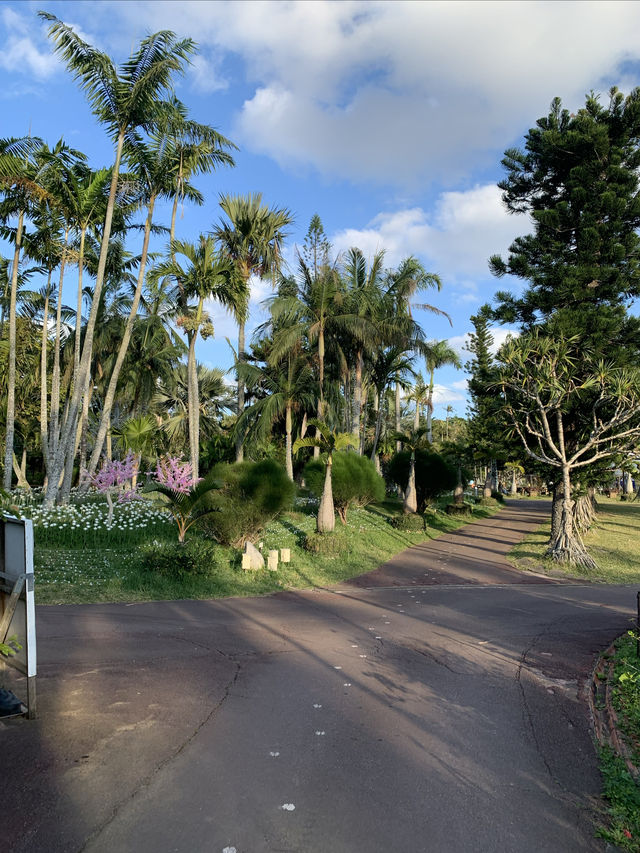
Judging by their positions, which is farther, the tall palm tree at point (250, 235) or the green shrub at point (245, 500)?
the tall palm tree at point (250, 235)

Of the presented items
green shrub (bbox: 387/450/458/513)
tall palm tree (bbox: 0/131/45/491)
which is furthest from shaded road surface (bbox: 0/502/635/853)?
green shrub (bbox: 387/450/458/513)

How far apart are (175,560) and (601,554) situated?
14209 mm

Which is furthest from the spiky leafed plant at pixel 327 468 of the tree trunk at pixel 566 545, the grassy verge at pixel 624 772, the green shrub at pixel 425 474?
the grassy verge at pixel 624 772

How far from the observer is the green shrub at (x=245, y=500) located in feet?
46.9

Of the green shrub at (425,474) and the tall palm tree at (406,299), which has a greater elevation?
the tall palm tree at (406,299)

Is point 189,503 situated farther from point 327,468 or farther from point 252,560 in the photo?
point 327,468

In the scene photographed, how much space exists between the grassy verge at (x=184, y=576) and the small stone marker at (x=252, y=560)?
0.18m

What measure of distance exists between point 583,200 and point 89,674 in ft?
70.3

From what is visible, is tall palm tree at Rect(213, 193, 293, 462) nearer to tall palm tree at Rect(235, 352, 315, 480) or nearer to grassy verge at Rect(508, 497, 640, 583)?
tall palm tree at Rect(235, 352, 315, 480)

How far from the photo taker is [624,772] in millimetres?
4293

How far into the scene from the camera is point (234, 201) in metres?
21.5

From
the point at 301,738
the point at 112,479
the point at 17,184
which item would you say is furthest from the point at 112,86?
the point at 301,738

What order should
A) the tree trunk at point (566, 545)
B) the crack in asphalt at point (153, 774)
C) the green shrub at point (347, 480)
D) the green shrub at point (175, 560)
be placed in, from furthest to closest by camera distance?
the green shrub at point (347, 480), the tree trunk at point (566, 545), the green shrub at point (175, 560), the crack in asphalt at point (153, 774)

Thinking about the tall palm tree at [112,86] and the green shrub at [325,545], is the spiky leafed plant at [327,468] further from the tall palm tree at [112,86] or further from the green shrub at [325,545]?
the tall palm tree at [112,86]
